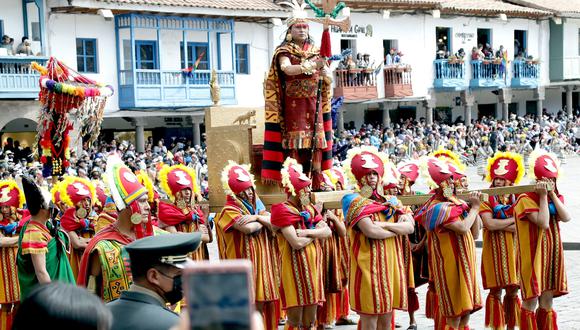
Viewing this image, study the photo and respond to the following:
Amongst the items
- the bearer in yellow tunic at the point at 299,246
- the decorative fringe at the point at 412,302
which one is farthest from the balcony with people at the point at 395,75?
the bearer in yellow tunic at the point at 299,246

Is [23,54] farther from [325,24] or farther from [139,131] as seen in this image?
[325,24]

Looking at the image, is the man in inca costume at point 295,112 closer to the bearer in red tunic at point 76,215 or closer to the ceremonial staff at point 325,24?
the ceremonial staff at point 325,24

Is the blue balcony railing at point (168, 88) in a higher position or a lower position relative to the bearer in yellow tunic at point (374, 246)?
higher

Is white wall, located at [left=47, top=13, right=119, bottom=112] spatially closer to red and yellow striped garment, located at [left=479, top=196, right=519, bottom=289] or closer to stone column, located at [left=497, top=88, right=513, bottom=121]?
red and yellow striped garment, located at [left=479, top=196, right=519, bottom=289]

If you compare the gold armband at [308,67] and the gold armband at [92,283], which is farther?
the gold armband at [308,67]

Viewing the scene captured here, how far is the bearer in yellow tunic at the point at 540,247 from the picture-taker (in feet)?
30.3

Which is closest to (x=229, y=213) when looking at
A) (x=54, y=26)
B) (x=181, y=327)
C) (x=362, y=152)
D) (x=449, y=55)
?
(x=362, y=152)

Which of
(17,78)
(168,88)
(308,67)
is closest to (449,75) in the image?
(168,88)

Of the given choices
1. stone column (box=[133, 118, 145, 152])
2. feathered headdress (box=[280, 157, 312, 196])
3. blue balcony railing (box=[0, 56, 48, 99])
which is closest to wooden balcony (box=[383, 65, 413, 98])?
stone column (box=[133, 118, 145, 152])

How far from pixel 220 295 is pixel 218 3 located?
100 feet

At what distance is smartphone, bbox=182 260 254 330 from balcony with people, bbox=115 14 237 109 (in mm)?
27655

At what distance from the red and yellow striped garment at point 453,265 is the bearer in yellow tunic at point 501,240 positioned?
33.3 inches

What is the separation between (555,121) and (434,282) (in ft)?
127

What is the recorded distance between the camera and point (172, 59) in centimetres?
3234
